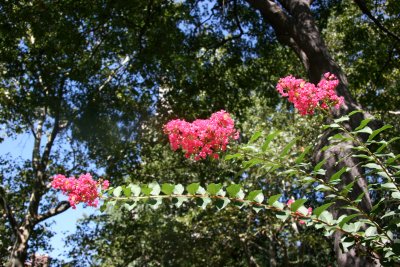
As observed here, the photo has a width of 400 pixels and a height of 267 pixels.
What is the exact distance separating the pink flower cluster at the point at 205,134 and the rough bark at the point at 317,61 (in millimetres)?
1291

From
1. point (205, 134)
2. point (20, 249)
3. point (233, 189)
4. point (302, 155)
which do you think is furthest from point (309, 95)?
point (20, 249)

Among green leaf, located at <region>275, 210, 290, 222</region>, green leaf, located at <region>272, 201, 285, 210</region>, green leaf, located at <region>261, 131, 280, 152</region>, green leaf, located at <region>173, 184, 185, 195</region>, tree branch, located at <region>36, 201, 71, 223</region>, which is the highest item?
tree branch, located at <region>36, 201, 71, 223</region>

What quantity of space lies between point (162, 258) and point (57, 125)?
20.3ft

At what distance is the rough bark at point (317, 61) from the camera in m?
3.13

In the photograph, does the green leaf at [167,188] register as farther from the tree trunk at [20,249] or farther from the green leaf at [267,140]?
→ the tree trunk at [20,249]

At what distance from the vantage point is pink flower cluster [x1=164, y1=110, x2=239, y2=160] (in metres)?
1.99

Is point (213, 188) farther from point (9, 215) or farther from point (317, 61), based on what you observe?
point (9, 215)

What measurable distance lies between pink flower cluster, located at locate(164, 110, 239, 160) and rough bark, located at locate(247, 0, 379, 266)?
4.23ft

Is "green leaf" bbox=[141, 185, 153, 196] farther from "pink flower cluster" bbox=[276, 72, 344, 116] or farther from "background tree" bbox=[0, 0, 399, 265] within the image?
"background tree" bbox=[0, 0, 399, 265]

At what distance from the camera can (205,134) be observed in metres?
1.99

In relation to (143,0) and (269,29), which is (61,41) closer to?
(143,0)

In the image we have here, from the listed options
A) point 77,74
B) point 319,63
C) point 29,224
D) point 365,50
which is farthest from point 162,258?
point 319,63

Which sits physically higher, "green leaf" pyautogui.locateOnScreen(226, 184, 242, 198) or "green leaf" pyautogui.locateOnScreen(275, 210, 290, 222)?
"green leaf" pyautogui.locateOnScreen(226, 184, 242, 198)

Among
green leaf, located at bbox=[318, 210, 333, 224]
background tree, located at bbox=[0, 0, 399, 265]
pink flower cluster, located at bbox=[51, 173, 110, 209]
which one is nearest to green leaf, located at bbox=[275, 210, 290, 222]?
green leaf, located at bbox=[318, 210, 333, 224]
